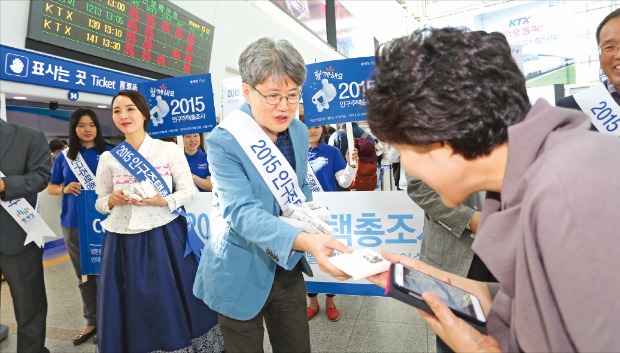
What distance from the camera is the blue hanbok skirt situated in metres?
2.07

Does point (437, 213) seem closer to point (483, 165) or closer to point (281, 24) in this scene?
point (483, 165)

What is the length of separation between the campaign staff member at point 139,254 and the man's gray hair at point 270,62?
1072mm

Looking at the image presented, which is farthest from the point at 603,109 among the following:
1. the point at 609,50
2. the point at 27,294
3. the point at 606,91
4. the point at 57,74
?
the point at 57,74

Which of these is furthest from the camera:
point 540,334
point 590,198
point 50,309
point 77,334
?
point 50,309

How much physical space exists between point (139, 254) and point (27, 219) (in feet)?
2.48

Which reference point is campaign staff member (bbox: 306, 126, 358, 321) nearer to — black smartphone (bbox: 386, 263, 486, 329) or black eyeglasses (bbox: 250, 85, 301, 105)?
black eyeglasses (bbox: 250, 85, 301, 105)

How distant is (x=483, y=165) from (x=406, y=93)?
0.68 ft

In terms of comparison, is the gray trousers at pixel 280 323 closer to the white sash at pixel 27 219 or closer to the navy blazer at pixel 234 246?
the navy blazer at pixel 234 246

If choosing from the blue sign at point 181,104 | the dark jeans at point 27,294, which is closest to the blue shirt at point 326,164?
the blue sign at point 181,104

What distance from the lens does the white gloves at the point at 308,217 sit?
4.23ft

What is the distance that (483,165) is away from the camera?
74 cm

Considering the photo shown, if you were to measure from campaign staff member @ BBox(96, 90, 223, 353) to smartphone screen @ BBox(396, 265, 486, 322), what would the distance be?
1575 millimetres

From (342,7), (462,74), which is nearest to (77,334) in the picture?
(462,74)

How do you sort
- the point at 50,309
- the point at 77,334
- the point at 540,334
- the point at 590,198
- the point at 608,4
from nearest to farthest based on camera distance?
the point at 590,198 → the point at 540,334 → the point at 77,334 → the point at 50,309 → the point at 608,4
